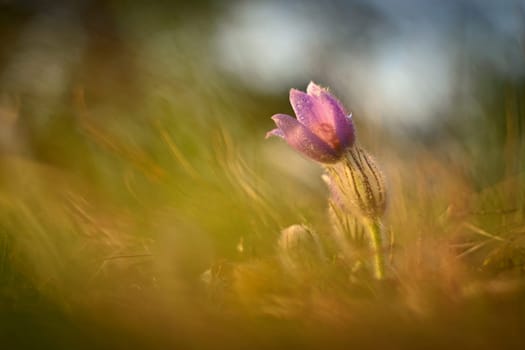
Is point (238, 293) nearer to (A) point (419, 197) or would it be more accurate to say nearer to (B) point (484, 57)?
(A) point (419, 197)

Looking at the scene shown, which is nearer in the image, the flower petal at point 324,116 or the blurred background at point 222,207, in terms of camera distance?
the blurred background at point 222,207

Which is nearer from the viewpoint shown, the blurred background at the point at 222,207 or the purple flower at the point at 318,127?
the blurred background at the point at 222,207

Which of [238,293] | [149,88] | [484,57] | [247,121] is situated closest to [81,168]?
[149,88]

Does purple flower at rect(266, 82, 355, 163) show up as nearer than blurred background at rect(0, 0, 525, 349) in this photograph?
No

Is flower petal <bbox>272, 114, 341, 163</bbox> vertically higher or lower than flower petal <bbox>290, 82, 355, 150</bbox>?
lower

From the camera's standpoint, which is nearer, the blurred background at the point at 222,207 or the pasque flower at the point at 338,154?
the blurred background at the point at 222,207

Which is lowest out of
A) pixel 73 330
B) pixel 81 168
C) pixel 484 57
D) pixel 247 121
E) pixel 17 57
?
pixel 73 330

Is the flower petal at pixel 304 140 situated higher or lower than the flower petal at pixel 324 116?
lower
